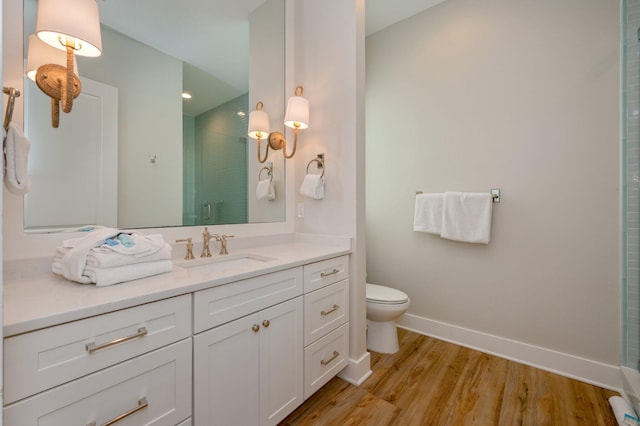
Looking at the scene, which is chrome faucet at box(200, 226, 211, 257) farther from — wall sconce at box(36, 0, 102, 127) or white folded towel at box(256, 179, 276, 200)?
wall sconce at box(36, 0, 102, 127)

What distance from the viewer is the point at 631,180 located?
5.06ft

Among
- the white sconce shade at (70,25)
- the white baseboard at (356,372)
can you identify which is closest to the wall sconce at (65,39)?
the white sconce shade at (70,25)

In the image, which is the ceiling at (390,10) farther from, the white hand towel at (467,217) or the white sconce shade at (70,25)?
the white sconce shade at (70,25)

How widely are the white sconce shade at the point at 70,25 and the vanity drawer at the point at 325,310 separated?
4.58ft

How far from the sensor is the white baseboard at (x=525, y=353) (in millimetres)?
1701

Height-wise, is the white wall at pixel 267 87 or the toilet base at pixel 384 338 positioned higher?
the white wall at pixel 267 87

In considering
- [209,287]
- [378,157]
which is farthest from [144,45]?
[378,157]

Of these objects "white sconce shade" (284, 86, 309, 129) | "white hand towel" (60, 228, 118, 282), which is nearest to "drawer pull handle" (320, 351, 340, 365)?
"white hand towel" (60, 228, 118, 282)

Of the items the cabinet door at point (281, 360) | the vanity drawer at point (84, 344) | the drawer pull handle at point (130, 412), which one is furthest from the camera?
the cabinet door at point (281, 360)

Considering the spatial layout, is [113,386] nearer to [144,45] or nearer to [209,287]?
[209,287]

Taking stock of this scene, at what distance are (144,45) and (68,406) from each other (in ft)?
4.93

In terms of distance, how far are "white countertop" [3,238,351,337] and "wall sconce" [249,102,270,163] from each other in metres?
1.00

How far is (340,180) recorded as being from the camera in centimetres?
186

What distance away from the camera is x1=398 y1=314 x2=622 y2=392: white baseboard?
1.70m
